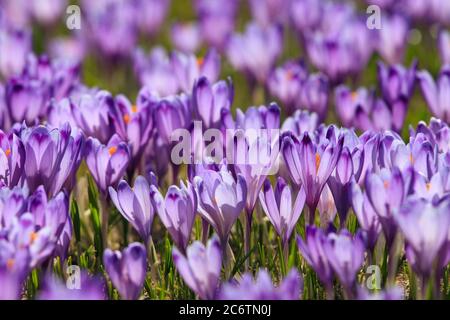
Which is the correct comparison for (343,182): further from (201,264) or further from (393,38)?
(393,38)

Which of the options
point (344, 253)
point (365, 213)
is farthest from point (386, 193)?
point (344, 253)

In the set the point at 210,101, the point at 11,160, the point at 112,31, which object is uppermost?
the point at 112,31

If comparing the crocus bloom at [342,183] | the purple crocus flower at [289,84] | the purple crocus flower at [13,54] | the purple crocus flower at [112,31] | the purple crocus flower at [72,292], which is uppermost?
the purple crocus flower at [112,31]

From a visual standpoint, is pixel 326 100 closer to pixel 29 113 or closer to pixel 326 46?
pixel 326 46

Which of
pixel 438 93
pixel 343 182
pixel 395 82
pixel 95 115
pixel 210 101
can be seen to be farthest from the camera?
pixel 395 82

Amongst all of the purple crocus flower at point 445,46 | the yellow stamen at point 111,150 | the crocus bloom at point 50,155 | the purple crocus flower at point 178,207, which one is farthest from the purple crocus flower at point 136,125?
the purple crocus flower at point 445,46

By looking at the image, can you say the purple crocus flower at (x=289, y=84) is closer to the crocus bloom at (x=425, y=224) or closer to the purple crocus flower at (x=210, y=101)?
the purple crocus flower at (x=210, y=101)
